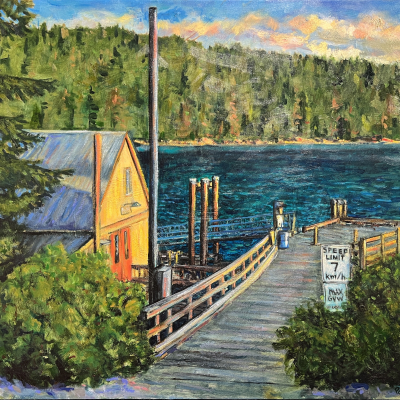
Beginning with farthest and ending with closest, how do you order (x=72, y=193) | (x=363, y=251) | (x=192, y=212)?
(x=192, y=212)
(x=72, y=193)
(x=363, y=251)

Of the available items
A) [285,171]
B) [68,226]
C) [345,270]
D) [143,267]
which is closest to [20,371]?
[345,270]

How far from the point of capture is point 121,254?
42.9 feet

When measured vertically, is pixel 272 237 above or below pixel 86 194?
below

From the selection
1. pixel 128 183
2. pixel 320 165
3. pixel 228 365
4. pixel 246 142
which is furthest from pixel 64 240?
pixel 320 165

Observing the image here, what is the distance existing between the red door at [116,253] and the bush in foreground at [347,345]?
726 centimetres

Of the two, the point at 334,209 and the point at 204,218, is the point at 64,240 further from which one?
the point at 334,209

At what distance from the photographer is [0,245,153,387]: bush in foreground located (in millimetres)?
5684

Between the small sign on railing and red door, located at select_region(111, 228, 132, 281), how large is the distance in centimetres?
724

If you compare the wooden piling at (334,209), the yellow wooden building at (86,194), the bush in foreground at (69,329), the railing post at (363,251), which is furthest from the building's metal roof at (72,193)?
the wooden piling at (334,209)

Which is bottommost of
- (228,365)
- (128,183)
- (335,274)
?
(228,365)

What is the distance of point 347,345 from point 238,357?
73.5 inches

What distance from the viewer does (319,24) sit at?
7.64 m

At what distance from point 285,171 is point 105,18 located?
15.2ft

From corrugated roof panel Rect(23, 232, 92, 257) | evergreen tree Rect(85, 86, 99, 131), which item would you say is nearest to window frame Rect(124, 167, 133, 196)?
corrugated roof panel Rect(23, 232, 92, 257)
